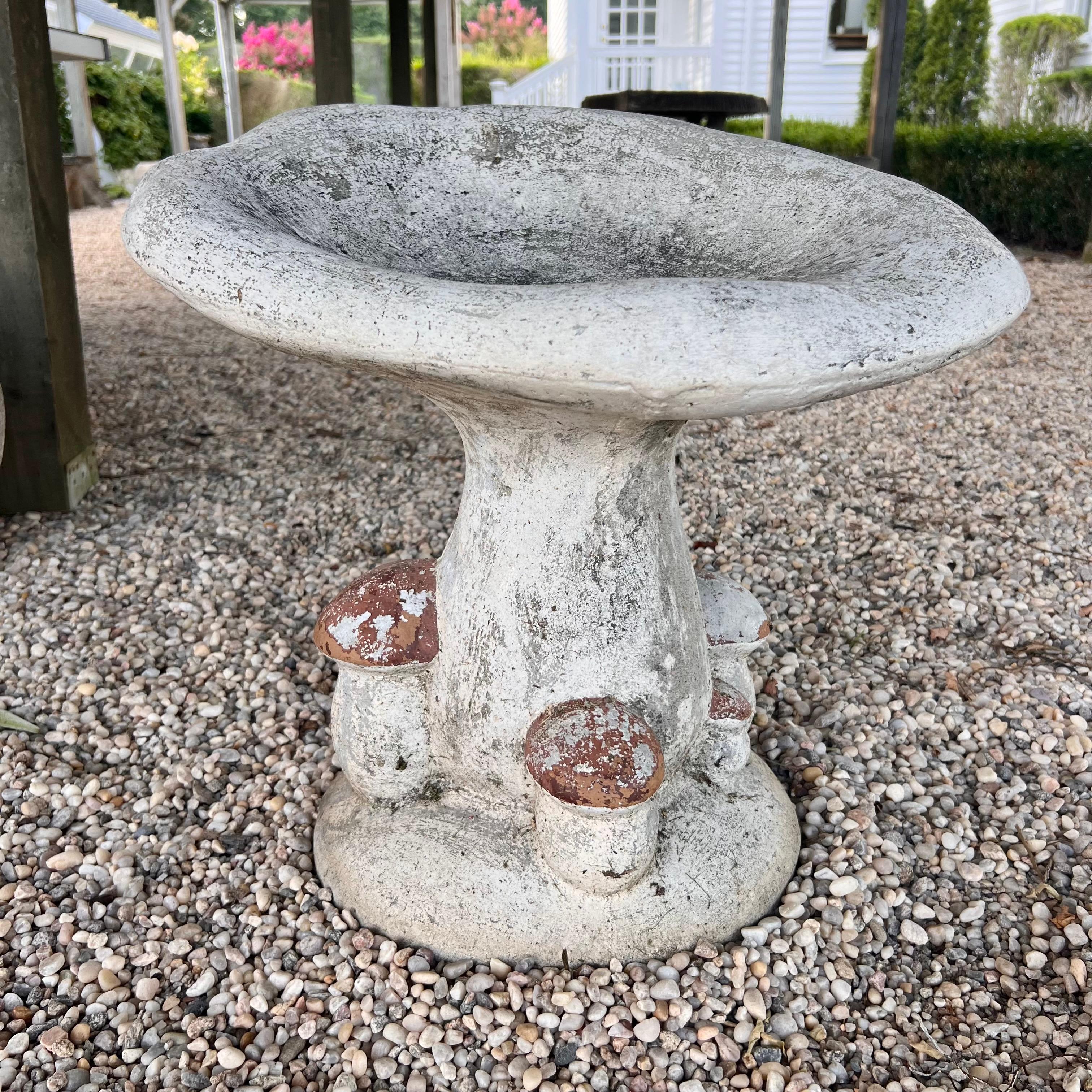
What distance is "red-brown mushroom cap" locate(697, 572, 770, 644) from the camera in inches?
69.3

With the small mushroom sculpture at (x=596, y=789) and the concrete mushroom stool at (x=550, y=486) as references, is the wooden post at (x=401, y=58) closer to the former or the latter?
the concrete mushroom stool at (x=550, y=486)

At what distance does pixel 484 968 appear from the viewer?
61.2 inches

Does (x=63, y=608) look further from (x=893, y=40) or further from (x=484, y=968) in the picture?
(x=893, y=40)

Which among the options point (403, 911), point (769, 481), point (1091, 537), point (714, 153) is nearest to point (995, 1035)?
point (403, 911)

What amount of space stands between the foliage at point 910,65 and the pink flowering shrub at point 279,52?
1290cm

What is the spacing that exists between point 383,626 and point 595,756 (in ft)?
1.39

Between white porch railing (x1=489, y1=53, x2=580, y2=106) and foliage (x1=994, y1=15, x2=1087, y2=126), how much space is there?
4918 mm

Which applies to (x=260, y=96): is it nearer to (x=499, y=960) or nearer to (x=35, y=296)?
(x=35, y=296)

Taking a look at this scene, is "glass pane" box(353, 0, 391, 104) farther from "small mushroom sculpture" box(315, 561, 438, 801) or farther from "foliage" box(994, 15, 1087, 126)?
"small mushroom sculpture" box(315, 561, 438, 801)

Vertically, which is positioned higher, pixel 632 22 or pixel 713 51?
pixel 632 22

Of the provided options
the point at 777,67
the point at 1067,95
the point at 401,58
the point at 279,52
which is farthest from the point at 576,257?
the point at 279,52

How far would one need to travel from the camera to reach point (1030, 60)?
11.6m

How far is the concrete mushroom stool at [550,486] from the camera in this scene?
3.73 feet

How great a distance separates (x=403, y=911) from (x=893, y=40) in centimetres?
641
